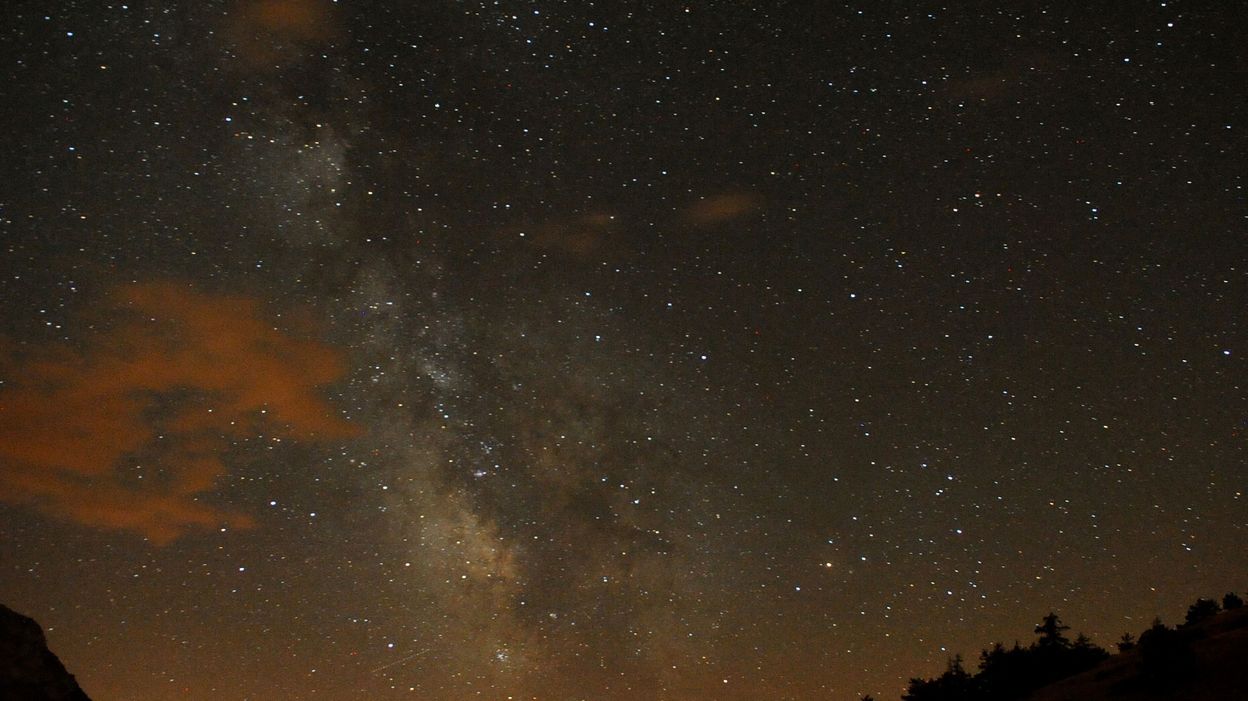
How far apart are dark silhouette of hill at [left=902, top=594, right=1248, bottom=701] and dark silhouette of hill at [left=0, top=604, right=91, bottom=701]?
18338 millimetres

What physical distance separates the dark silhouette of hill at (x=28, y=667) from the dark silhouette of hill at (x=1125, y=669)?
1834 cm

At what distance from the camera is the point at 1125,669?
65.4 ft

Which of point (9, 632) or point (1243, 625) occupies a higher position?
point (1243, 625)

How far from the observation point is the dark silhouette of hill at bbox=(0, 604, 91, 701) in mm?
8562

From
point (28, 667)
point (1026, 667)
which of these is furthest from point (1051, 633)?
point (28, 667)

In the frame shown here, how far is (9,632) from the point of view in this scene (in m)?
8.88

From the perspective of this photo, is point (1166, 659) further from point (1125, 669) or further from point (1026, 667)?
point (1026, 667)

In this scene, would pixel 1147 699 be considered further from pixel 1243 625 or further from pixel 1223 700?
pixel 1243 625

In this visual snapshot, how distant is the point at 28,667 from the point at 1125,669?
2238 cm

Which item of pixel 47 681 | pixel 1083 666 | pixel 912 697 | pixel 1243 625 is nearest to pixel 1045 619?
pixel 1083 666

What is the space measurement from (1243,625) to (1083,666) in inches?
241

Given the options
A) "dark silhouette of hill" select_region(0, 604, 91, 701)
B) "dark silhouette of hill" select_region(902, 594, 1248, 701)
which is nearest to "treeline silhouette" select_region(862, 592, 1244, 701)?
"dark silhouette of hill" select_region(902, 594, 1248, 701)

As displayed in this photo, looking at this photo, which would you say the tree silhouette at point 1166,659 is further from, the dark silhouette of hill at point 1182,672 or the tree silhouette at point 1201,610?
the tree silhouette at point 1201,610

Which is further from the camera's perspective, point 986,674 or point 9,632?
point 986,674
